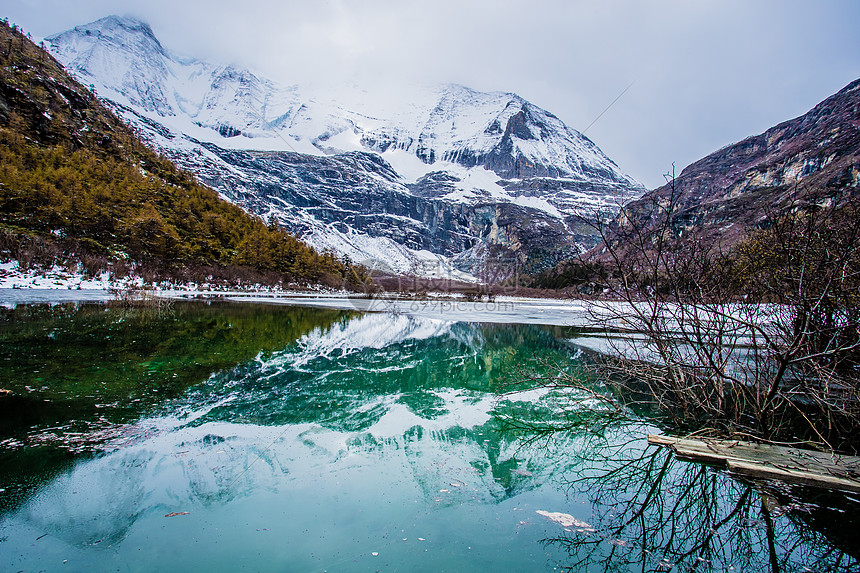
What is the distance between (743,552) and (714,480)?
148 centimetres

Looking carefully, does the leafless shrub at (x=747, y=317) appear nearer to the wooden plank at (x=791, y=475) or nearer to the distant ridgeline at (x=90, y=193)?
the wooden plank at (x=791, y=475)

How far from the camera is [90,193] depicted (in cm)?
3575

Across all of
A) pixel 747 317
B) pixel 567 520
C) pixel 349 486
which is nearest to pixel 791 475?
pixel 747 317

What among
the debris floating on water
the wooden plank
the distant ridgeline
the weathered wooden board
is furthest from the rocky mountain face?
the distant ridgeline

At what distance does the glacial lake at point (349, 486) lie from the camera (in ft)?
10.6

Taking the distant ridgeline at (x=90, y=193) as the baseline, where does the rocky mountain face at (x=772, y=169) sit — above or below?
above

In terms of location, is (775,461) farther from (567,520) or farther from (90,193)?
(90,193)

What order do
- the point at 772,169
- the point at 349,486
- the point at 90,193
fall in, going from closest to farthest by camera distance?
the point at 349,486
the point at 90,193
the point at 772,169

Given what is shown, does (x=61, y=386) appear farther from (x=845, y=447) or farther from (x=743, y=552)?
(x=845, y=447)

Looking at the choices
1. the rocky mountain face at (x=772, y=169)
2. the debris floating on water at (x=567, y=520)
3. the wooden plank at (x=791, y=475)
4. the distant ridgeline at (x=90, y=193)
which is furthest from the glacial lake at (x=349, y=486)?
the rocky mountain face at (x=772, y=169)

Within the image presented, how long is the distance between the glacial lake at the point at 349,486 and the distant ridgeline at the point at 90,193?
29.7 m

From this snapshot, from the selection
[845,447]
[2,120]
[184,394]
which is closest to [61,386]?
[184,394]

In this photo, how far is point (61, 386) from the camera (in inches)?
263

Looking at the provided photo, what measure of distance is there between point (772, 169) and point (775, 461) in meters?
127
